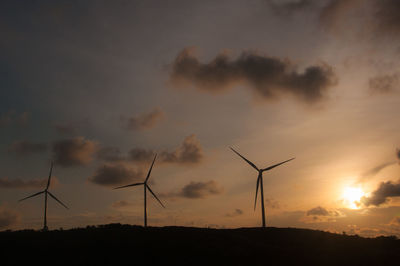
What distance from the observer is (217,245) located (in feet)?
257

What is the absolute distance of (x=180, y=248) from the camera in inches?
2977

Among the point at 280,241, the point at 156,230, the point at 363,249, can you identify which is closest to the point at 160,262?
the point at 156,230

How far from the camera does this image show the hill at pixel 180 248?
7081 centimetres

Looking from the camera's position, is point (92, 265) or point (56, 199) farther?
point (56, 199)

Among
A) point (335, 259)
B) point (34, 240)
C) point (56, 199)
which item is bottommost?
point (335, 259)

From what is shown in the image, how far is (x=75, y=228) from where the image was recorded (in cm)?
9338

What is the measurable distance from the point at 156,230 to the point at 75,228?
59.7 feet

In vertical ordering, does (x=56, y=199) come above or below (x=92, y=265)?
above

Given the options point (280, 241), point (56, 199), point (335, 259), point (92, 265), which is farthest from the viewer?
point (56, 199)

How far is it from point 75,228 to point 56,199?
3820cm

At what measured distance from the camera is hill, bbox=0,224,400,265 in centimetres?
7081

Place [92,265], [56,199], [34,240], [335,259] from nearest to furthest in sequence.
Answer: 1. [92,265]
2. [335,259]
3. [34,240]
4. [56,199]

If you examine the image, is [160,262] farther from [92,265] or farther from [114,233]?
[114,233]

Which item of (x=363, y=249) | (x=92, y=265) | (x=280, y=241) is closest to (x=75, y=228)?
(x=92, y=265)
